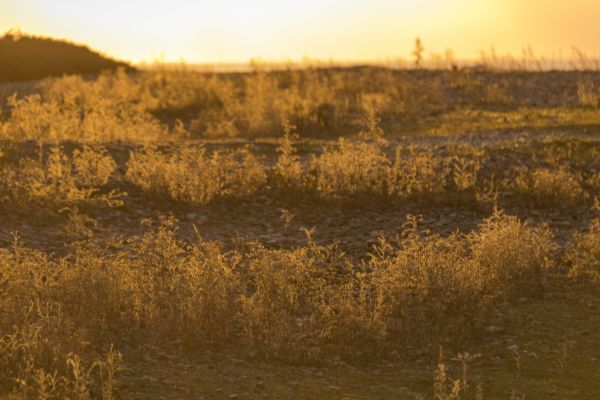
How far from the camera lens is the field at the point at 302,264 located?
808cm

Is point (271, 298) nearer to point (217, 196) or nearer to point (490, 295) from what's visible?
point (490, 295)

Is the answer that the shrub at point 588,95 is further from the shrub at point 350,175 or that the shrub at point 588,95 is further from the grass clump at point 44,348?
the grass clump at point 44,348

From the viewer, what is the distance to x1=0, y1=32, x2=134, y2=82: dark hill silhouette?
38031mm

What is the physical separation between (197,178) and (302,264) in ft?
16.1

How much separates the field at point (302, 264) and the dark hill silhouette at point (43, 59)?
58.2 feet

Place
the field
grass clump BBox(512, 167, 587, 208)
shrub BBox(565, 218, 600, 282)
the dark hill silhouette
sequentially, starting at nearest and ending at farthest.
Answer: the field
shrub BBox(565, 218, 600, 282)
grass clump BBox(512, 167, 587, 208)
the dark hill silhouette

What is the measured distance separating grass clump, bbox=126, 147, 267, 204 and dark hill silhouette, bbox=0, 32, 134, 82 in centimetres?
2339

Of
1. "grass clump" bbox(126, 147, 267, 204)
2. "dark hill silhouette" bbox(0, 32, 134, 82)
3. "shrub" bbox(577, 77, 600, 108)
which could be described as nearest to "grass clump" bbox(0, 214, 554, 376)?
"grass clump" bbox(126, 147, 267, 204)

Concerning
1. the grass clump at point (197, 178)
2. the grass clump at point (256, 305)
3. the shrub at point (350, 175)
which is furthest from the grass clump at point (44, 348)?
the shrub at point (350, 175)

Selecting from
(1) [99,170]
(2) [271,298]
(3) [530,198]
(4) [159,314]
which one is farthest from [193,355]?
(3) [530,198]

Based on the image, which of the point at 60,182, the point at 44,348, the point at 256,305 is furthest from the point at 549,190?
the point at 44,348

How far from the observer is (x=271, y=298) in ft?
31.5

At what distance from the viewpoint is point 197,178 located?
1437 centimetres

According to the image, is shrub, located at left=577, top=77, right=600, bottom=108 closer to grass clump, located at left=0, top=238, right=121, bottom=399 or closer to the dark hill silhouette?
grass clump, located at left=0, top=238, right=121, bottom=399
